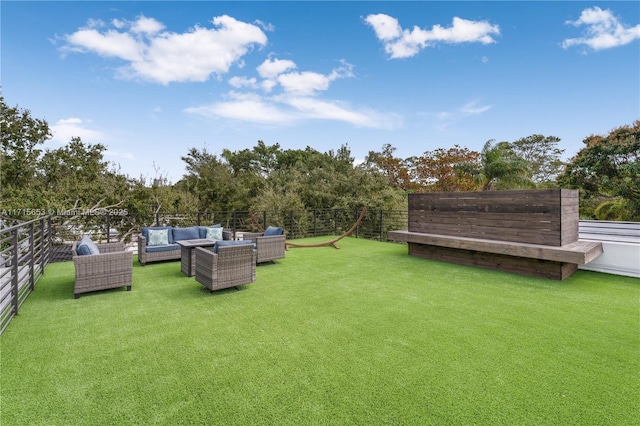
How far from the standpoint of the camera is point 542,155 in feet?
78.5

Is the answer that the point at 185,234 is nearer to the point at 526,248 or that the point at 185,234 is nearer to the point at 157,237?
the point at 157,237

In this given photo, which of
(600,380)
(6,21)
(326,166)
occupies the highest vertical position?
(6,21)

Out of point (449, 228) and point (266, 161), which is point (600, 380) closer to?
point (449, 228)

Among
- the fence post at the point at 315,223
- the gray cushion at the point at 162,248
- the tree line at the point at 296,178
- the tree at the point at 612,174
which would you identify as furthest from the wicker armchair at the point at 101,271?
the tree at the point at 612,174

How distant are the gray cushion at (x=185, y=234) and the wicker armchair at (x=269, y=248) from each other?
162cm

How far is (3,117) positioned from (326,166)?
44.2ft

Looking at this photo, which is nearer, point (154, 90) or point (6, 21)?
point (6, 21)

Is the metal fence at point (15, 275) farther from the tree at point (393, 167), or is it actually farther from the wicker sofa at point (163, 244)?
the tree at point (393, 167)

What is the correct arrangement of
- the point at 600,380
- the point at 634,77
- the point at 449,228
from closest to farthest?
1. the point at 600,380
2. the point at 449,228
3. the point at 634,77

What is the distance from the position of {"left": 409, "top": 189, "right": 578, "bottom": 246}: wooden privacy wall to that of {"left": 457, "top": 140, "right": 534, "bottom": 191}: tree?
27.1 feet

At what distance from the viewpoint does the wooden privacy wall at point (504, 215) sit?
536cm

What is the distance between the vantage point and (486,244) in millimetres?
5836

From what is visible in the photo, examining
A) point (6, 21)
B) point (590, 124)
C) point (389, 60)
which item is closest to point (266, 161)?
point (389, 60)

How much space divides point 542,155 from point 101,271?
28781mm
